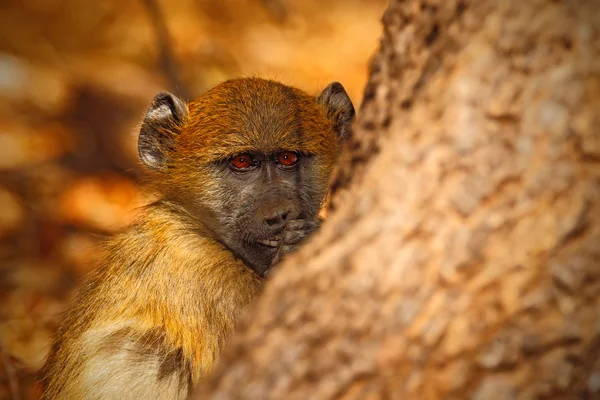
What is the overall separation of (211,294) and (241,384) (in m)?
1.43

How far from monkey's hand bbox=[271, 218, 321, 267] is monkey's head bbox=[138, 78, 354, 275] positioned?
15 cm

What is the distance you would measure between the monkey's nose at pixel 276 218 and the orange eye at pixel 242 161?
1.37 feet

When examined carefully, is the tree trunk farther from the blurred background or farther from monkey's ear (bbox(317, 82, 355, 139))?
the blurred background

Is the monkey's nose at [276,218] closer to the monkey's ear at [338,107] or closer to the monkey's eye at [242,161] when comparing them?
the monkey's eye at [242,161]

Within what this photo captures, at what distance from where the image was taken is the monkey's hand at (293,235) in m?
3.37

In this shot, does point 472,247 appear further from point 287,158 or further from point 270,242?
point 287,158

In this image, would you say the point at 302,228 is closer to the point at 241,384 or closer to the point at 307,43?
the point at 241,384

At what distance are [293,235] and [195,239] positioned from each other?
0.55 metres

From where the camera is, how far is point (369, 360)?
75.0 inches

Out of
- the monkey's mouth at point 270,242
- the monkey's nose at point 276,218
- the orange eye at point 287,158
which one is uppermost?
the orange eye at point 287,158

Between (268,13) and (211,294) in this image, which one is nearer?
(211,294)

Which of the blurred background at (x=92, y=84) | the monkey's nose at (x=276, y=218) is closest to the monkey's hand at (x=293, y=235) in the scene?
the monkey's nose at (x=276, y=218)

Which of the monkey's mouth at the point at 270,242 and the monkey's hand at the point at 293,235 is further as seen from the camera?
the monkey's mouth at the point at 270,242

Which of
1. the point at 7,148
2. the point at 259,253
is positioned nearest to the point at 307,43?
the point at 7,148
